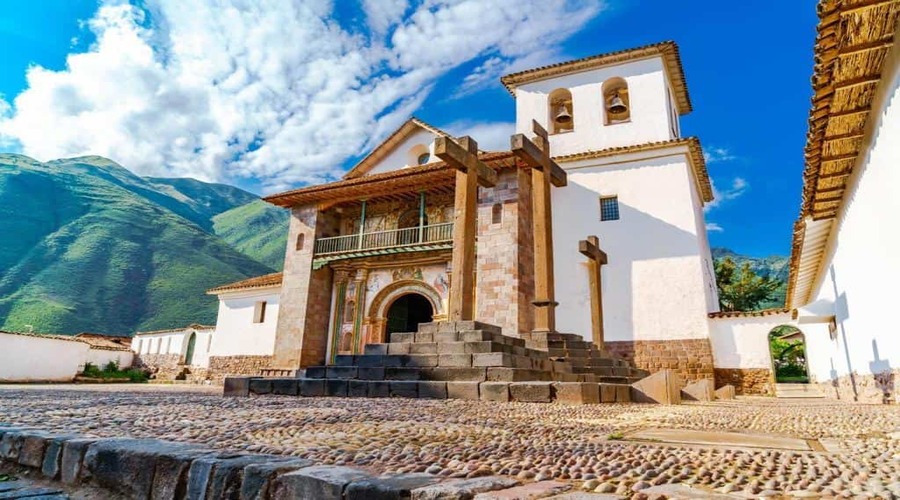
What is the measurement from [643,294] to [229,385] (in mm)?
10114

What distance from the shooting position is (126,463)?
201cm

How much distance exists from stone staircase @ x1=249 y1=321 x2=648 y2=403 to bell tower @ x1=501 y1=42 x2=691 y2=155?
8.76 metres

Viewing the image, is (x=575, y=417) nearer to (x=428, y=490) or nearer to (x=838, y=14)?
(x=428, y=490)

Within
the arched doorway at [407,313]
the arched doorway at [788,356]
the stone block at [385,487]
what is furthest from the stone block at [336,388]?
the arched doorway at [788,356]

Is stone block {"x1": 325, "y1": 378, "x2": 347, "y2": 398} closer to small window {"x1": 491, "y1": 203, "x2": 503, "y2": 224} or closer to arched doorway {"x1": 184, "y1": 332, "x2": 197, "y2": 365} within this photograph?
small window {"x1": 491, "y1": 203, "x2": 503, "y2": 224}

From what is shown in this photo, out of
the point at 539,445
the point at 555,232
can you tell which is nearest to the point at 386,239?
the point at 555,232

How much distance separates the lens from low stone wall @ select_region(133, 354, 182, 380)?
22016 mm

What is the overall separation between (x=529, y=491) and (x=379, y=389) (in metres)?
4.84

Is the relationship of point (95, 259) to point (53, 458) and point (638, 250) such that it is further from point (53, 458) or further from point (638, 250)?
point (53, 458)

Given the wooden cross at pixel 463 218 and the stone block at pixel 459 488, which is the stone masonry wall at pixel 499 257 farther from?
the stone block at pixel 459 488

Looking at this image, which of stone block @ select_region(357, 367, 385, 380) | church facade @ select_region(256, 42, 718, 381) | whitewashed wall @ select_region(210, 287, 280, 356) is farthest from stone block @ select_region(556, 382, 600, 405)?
whitewashed wall @ select_region(210, 287, 280, 356)

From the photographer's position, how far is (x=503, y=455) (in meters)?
2.04

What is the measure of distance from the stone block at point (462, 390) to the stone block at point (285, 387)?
76.1 inches

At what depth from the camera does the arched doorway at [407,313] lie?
16.4m
